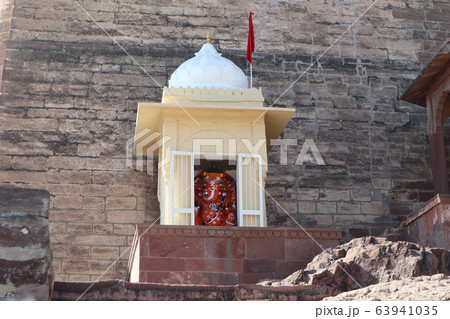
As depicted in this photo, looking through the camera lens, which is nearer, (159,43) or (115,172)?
(115,172)

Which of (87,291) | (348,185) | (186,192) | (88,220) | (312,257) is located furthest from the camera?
(348,185)

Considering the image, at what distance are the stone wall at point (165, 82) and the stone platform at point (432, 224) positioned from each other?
2.32 meters

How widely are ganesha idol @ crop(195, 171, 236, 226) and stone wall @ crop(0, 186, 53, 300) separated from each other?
453 centimetres

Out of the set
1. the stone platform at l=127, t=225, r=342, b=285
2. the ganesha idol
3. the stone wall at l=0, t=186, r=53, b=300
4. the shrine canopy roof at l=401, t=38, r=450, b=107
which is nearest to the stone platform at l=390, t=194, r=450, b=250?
the stone platform at l=127, t=225, r=342, b=285

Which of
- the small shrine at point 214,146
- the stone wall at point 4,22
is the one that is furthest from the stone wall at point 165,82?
the small shrine at point 214,146

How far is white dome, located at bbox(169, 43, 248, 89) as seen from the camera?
9.65 m

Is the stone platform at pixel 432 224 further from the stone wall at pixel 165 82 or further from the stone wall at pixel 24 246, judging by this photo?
the stone wall at pixel 24 246

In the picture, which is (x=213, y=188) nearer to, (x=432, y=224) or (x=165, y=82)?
(x=432, y=224)

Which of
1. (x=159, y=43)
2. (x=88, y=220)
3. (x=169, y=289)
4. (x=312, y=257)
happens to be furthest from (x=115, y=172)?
(x=169, y=289)

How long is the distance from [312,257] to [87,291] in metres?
3.56

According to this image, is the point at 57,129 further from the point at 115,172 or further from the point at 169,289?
the point at 169,289

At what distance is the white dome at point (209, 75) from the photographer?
965cm

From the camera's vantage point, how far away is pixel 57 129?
37.3 ft

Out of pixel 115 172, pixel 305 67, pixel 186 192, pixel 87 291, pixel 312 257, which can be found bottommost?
pixel 87 291
